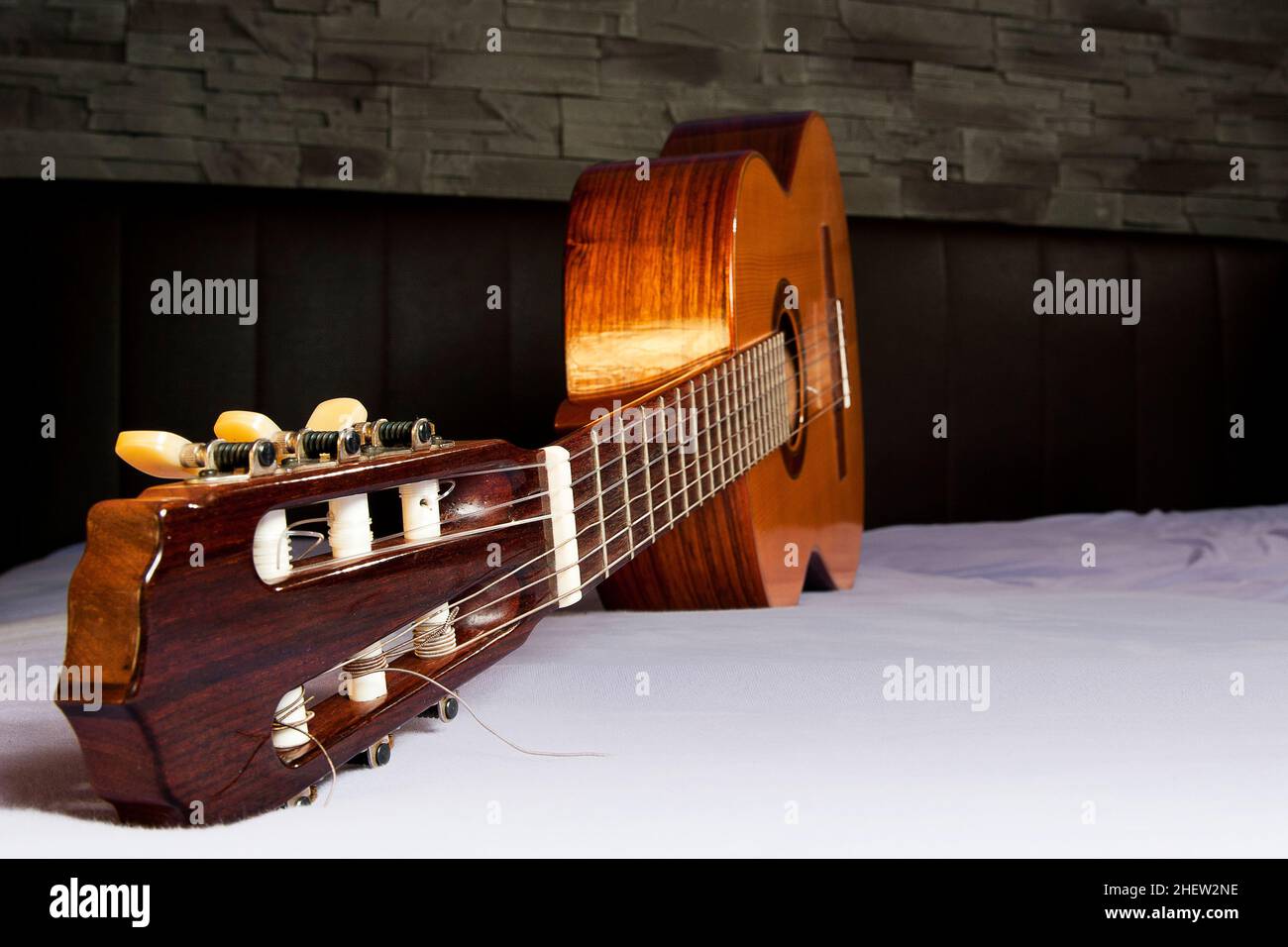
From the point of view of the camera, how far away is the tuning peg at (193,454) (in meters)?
0.43

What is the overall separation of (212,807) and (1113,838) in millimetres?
343

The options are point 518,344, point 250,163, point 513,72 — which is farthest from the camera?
point 513,72

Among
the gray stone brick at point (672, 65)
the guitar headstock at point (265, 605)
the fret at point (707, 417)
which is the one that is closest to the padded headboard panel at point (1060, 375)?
the gray stone brick at point (672, 65)

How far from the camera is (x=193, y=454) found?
16.9 inches

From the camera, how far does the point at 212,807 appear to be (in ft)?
1.40

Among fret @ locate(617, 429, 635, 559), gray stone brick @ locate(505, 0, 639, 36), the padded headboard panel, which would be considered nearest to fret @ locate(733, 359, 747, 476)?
fret @ locate(617, 429, 635, 559)

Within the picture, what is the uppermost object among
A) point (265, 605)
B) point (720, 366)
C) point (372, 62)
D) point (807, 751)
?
point (372, 62)

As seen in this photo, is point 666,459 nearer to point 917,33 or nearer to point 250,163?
point 250,163

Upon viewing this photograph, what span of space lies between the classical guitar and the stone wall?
1.00 metres

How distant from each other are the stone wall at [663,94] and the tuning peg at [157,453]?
1.66 metres

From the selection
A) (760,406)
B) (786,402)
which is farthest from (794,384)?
(760,406)

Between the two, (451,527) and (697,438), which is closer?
(451,527)

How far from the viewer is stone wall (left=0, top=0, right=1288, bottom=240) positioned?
188 centimetres

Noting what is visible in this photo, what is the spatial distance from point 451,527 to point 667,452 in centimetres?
27
